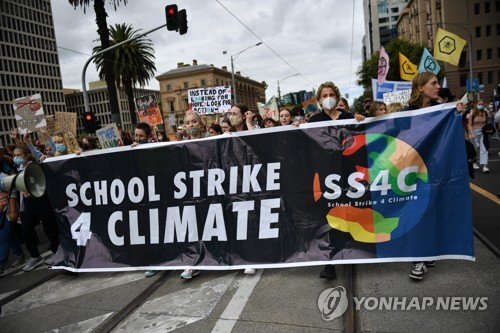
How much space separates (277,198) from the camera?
14.2 ft

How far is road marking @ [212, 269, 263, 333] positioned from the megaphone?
259 centimetres

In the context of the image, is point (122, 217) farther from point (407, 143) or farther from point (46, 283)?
point (407, 143)

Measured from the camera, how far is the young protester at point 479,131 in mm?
9578

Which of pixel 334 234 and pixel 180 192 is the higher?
pixel 180 192

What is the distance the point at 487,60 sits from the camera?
60.8 m

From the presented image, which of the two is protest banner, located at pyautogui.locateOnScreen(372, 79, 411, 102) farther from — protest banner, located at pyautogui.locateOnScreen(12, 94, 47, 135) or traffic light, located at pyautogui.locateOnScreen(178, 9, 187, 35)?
protest banner, located at pyautogui.locateOnScreen(12, 94, 47, 135)

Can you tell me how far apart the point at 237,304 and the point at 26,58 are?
12106 cm

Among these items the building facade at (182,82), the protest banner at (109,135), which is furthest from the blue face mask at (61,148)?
the building facade at (182,82)

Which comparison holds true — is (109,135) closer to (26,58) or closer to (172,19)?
(172,19)

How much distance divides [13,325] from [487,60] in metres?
70.5

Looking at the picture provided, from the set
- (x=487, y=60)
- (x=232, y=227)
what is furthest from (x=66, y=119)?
(x=487, y=60)

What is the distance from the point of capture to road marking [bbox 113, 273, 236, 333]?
3504 millimetres

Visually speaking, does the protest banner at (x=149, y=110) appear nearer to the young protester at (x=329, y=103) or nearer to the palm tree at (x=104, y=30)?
the palm tree at (x=104, y=30)

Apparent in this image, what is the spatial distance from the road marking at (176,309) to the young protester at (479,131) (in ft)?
25.8
